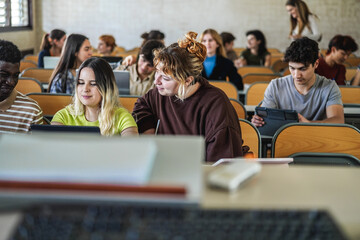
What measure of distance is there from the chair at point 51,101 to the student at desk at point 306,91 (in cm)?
142

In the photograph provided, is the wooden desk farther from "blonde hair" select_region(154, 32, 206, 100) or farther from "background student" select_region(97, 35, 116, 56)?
"background student" select_region(97, 35, 116, 56)

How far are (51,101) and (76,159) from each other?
266cm

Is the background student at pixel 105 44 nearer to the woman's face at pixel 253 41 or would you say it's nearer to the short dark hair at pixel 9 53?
the woman's face at pixel 253 41

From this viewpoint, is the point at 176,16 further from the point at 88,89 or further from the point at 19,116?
the point at 19,116

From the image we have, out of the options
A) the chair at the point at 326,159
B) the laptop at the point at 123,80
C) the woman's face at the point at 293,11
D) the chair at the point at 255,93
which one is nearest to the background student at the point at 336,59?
the chair at the point at 255,93

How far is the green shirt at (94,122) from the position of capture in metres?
2.67

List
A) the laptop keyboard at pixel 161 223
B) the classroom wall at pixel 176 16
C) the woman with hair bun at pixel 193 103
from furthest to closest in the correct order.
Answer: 1. the classroom wall at pixel 176 16
2. the woman with hair bun at pixel 193 103
3. the laptop keyboard at pixel 161 223

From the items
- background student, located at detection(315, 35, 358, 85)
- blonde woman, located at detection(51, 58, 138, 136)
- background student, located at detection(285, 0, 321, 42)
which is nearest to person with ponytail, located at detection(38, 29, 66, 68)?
background student, located at detection(285, 0, 321, 42)

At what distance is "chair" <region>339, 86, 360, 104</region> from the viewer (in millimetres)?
4300

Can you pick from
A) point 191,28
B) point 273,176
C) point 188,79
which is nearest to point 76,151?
point 273,176

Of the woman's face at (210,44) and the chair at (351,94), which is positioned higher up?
the woman's face at (210,44)

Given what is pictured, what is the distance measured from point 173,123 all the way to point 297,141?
0.78 meters

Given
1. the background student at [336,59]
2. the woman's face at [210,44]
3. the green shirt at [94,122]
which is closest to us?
the green shirt at [94,122]

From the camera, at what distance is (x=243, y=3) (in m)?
10.2
